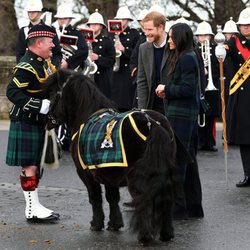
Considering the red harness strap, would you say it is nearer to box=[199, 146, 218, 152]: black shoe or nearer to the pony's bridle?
the pony's bridle

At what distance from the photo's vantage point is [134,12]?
26234 millimetres

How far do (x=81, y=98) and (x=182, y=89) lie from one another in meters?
0.95

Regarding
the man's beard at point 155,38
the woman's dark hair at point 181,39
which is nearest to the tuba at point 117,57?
the man's beard at point 155,38

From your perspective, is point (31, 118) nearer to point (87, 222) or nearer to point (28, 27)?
point (87, 222)

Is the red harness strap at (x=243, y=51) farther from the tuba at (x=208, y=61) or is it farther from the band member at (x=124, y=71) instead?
the band member at (x=124, y=71)

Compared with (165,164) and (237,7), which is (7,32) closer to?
(237,7)

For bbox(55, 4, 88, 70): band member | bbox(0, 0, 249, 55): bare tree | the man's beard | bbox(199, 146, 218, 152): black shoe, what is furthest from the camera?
bbox(0, 0, 249, 55): bare tree

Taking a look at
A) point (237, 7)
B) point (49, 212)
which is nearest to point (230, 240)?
point (49, 212)

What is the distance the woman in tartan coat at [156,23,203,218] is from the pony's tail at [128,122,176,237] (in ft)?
2.97

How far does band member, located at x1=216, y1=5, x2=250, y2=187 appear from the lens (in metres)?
11.4

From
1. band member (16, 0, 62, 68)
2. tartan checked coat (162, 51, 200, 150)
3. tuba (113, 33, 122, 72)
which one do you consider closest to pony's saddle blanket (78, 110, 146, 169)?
tartan checked coat (162, 51, 200, 150)

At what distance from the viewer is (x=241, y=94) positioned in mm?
11477

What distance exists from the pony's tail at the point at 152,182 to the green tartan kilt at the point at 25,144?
1362 millimetres

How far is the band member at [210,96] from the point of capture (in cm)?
1509
